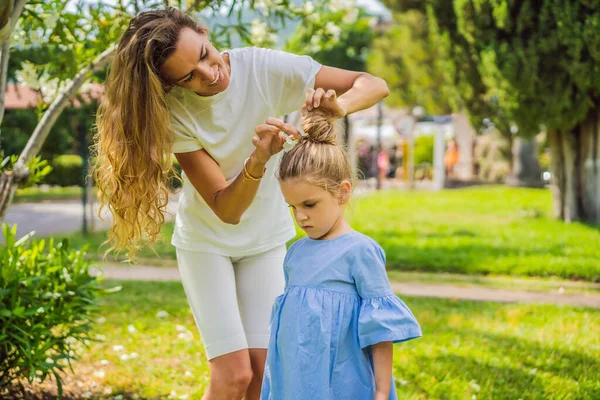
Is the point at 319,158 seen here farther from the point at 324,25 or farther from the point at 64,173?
the point at 64,173

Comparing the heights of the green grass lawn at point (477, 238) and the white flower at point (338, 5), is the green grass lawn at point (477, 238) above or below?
below

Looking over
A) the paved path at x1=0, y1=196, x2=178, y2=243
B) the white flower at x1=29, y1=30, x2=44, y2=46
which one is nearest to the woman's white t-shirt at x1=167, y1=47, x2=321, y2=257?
the white flower at x1=29, y1=30, x2=44, y2=46

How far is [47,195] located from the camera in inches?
659

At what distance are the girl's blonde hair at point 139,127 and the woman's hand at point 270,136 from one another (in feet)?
1.30

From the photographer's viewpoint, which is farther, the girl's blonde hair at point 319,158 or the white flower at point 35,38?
the white flower at point 35,38

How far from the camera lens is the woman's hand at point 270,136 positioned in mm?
2186

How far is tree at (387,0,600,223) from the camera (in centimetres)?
802

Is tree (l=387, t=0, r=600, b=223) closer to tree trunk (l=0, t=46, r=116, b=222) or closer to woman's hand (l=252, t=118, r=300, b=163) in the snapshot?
tree trunk (l=0, t=46, r=116, b=222)

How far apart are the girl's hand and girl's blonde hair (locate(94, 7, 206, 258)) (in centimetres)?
49

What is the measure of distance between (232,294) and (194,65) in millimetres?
799

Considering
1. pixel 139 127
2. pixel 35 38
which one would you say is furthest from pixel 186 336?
pixel 139 127

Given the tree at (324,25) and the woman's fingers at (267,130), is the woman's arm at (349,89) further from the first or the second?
the tree at (324,25)

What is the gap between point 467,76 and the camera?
9.56 meters

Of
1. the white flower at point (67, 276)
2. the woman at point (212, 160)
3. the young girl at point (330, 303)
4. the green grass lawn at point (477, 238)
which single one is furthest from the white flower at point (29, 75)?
the young girl at point (330, 303)
